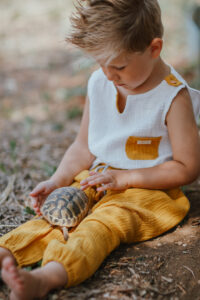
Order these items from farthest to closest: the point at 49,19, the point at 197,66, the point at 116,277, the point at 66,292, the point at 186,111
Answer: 1. the point at 49,19
2. the point at 197,66
3. the point at 186,111
4. the point at 116,277
5. the point at 66,292

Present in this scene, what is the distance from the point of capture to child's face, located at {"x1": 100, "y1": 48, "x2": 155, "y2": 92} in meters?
2.02

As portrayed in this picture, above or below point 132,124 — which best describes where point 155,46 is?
above

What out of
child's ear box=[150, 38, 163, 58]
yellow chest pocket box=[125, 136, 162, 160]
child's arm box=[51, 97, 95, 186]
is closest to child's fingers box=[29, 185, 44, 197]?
child's arm box=[51, 97, 95, 186]

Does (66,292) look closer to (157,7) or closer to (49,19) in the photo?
(157,7)

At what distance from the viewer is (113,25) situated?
1.92m

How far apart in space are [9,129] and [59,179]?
2.50 metres

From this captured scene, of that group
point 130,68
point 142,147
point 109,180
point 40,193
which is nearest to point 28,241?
point 40,193

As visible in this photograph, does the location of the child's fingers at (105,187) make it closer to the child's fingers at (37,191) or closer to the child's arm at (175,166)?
the child's arm at (175,166)

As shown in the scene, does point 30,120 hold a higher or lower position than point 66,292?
higher

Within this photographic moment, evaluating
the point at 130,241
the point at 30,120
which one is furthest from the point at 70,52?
the point at 130,241

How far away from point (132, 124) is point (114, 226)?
0.72 m

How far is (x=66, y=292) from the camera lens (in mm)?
1751

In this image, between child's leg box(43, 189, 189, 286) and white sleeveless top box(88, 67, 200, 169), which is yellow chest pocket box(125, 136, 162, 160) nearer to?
white sleeveless top box(88, 67, 200, 169)

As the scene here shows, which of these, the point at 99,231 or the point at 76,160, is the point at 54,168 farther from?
the point at 99,231
